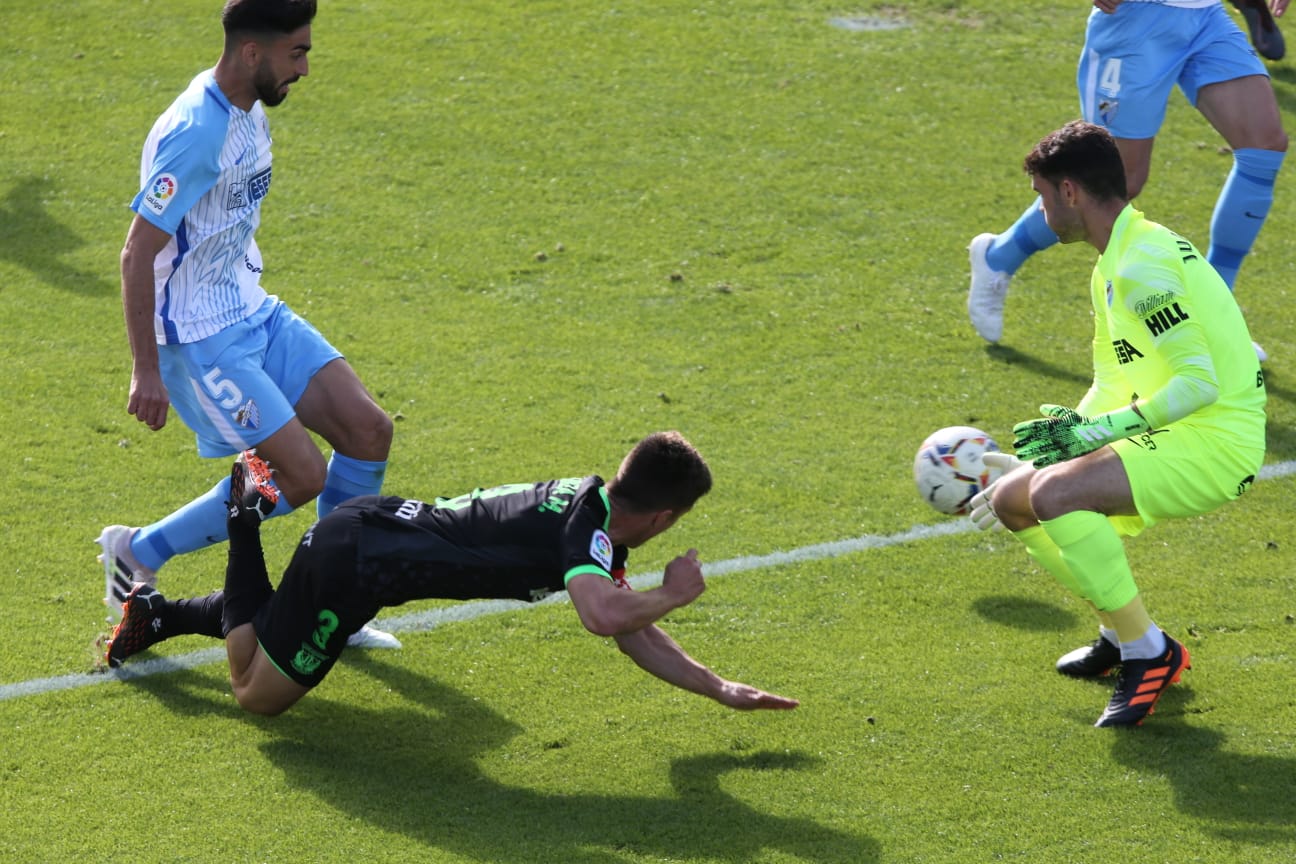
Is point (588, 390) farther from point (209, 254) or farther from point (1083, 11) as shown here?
point (1083, 11)

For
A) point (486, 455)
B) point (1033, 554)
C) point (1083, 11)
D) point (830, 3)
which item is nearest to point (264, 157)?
point (486, 455)

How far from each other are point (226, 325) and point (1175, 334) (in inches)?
122

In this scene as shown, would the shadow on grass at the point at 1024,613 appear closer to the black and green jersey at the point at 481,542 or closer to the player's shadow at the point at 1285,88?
the black and green jersey at the point at 481,542

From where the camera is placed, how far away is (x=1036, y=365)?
25.4 feet

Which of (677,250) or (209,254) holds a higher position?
(209,254)

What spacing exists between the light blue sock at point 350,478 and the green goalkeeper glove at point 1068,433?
2265 millimetres

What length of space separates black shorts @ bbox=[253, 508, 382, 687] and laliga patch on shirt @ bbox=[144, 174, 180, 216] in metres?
1.12

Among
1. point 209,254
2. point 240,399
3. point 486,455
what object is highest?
point 209,254

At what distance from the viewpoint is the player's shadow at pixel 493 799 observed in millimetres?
4371

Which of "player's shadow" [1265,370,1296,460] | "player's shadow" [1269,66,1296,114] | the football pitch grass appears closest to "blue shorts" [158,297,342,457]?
the football pitch grass

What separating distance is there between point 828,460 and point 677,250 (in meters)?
2.30

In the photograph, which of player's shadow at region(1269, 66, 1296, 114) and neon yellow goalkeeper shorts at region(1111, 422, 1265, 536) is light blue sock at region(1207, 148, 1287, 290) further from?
player's shadow at region(1269, 66, 1296, 114)

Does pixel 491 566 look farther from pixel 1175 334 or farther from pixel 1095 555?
pixel 1175 334

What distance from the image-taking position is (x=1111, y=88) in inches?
294
